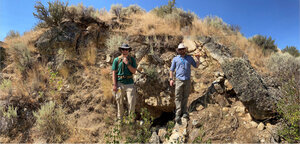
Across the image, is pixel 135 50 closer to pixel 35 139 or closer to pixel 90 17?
pixel 90 17

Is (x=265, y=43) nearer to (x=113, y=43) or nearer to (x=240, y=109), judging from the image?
(x=240, y=109)

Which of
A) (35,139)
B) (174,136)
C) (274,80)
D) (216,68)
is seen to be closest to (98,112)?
(35,139)

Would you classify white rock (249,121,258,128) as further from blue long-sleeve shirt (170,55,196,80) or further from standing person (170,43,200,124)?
blue long-sleeve shirt (170,55,196,80)

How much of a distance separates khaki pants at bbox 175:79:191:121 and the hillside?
312mm

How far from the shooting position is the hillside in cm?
348

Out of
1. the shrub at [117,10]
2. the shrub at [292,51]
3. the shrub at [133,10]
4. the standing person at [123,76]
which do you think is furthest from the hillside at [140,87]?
the shrub at [292,51]

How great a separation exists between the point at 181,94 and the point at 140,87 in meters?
1.58

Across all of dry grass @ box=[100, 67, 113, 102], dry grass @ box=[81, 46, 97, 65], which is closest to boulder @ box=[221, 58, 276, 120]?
dry grass @ box=[100, 67, 113, 102]

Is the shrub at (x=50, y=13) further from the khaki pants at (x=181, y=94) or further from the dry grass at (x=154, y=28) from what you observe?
the khaki pants at (x=181, y=94)

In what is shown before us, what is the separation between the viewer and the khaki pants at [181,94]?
367 centimetres

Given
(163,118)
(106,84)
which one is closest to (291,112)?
(163,118)

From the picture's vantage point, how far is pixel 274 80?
4207 mm

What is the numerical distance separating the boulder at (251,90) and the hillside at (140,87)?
23 mm

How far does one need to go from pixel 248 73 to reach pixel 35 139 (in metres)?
6.04
